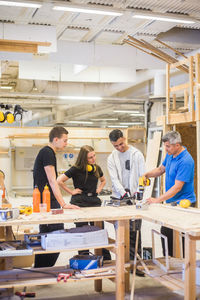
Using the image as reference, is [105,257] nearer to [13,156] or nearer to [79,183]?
[79,183]

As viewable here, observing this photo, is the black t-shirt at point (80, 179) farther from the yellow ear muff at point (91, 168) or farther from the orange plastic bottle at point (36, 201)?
the orange plastic bottle at point (36, 201)

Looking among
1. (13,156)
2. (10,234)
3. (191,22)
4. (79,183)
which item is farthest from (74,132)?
(10,234)

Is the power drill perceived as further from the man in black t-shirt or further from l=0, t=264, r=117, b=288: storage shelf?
l=0, t=264, r=117, b=288: storage shelf

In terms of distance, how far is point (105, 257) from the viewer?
4.26m

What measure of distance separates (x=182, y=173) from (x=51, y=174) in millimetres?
1339

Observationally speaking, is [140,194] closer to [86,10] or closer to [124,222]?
[124,222]

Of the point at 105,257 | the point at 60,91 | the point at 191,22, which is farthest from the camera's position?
the point at 60,91

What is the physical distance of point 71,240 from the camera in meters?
3.24

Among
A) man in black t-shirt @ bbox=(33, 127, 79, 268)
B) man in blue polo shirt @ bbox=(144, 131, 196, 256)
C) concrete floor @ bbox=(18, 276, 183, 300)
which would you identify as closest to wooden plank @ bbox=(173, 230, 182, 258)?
man in blue polo shirt @ bbox=(144, 131, 196, 256)

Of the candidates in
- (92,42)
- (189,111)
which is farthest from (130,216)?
(92,42)

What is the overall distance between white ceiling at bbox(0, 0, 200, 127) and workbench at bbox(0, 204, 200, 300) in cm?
368

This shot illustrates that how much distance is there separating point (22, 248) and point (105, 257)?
4.31 feet

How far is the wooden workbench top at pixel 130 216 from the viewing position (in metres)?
2.99

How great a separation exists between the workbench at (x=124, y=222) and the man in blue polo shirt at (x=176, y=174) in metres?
0.21
